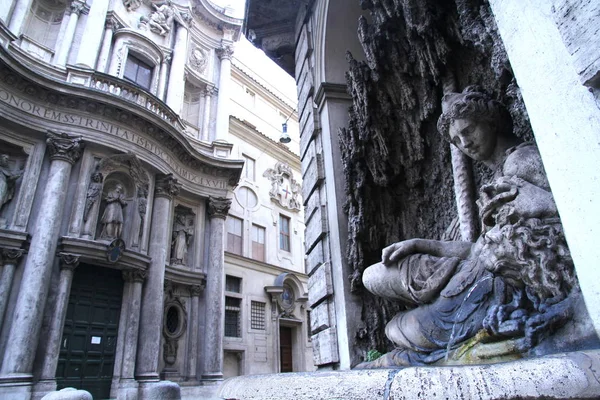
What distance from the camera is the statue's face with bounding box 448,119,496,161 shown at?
258 cm

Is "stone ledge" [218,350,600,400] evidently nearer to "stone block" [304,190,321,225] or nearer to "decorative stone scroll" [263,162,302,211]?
"stone block" [304,190,321,225]

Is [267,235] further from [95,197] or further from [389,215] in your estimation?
[389,215]

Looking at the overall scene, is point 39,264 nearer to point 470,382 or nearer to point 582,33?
point 470,382

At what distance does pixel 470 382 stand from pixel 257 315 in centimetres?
1780

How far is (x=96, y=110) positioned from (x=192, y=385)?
30.8 feet

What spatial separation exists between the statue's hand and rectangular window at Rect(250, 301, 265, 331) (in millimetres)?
16257

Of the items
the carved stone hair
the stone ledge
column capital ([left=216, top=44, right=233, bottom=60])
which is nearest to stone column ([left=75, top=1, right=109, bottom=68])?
column capital ([left=216, top=44, right=233, bottom=60])

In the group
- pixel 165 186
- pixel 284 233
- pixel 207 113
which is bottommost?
pixel 165 186

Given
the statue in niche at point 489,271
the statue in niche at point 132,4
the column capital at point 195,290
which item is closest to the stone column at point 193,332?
the column capital at point 195,290

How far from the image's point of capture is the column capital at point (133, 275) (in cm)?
1194

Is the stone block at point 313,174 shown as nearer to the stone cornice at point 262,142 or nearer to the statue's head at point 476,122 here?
the statue's head at point 476,122

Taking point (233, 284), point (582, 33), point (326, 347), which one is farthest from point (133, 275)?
point (582, 33)

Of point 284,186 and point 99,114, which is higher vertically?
point 284,186

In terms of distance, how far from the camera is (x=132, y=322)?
11.6 meters
